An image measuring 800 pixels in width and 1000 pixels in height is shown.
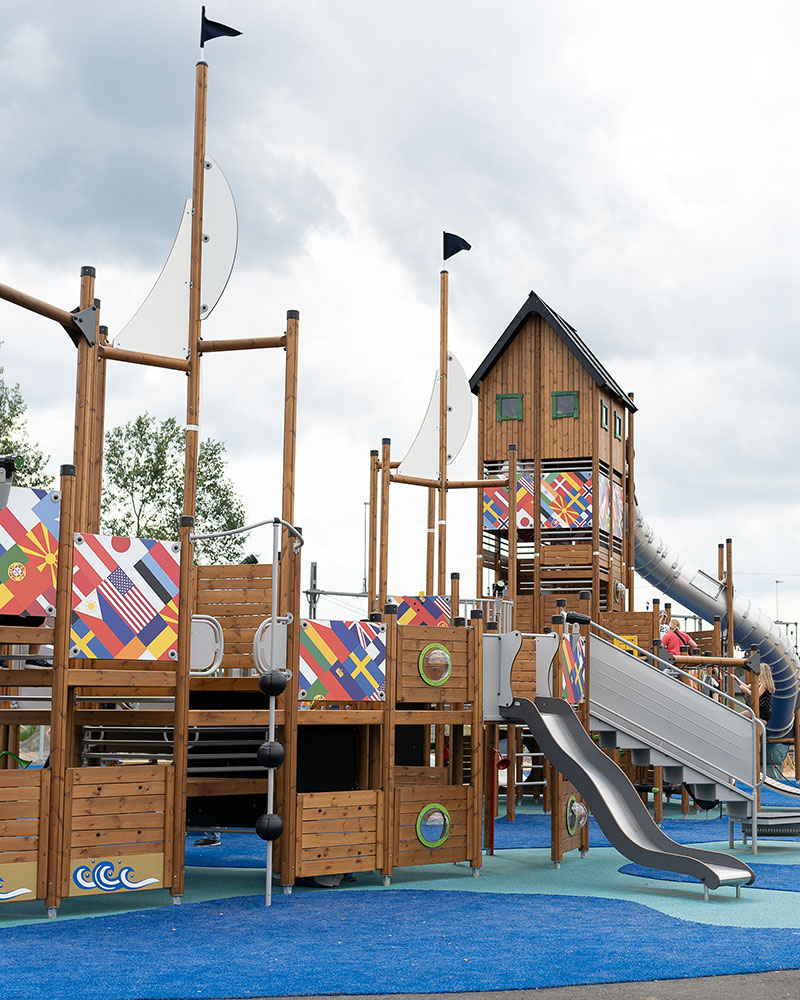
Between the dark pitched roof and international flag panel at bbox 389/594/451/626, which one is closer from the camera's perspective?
international flag panel at bbox 389/594/451/626

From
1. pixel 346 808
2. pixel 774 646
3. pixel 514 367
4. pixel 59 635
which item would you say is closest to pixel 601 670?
pixel 346 808

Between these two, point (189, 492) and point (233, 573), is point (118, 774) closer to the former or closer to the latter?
point (233, 573)

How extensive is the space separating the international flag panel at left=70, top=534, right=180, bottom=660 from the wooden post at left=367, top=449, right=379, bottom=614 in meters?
7.42

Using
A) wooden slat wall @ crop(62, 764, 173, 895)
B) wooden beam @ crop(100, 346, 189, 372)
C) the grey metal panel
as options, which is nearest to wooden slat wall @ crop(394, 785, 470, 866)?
wooden slat wall @ crop(62, 764, 173, 895)

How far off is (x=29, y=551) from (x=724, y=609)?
24.2m

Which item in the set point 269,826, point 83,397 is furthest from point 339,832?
point 83,397

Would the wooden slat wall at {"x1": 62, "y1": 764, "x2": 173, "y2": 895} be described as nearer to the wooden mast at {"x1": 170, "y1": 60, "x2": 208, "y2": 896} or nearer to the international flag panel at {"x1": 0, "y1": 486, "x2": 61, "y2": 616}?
the wooden mast at {"x1": 170, "y1": 60, "x2": 208, "y2": 896}

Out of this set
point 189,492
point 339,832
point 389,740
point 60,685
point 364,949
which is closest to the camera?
point 364,949

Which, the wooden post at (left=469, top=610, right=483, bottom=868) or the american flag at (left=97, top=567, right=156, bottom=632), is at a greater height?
the american flag at (left=97, top=567, right=156, bottom=632)

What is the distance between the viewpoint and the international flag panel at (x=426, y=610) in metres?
16.8

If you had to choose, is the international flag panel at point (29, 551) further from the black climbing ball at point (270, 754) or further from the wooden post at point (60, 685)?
the black climbing ball at point (270, 754)

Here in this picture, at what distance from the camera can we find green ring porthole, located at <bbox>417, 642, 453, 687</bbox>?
38.9 ft

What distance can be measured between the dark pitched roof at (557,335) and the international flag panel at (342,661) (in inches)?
545

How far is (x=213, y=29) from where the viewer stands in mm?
12008
